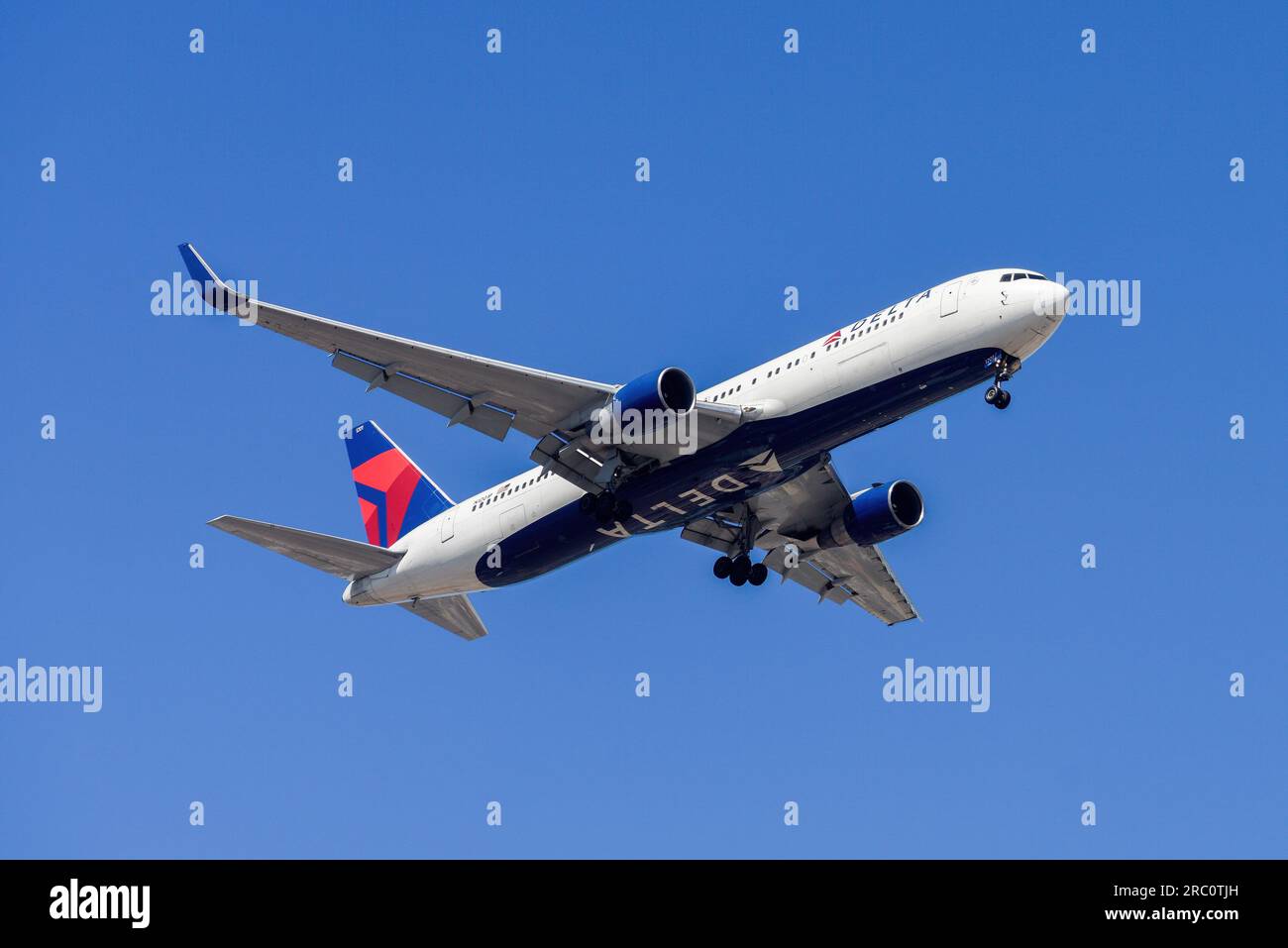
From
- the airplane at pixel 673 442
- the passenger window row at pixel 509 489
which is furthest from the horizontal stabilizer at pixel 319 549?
the passenger window row at pixel 509 489

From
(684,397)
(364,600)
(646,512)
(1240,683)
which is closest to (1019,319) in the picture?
(684,397)

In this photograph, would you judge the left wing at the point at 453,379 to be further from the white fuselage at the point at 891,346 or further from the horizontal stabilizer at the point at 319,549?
the horizontal stabilizer at the point at 319,549

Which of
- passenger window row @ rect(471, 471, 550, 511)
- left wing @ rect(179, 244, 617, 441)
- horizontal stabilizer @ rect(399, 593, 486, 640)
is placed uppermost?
left wing @ rect(179, 244, 617, 441)

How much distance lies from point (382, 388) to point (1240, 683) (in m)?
22.0

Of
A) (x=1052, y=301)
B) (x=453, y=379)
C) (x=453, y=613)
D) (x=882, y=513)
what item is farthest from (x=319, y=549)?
(x=1052, y=301)

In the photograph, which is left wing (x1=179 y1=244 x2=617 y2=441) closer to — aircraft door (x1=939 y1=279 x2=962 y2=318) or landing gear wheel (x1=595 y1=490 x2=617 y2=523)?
landing gear wheel (x1=595 y1=490 x2=617 y2=523)

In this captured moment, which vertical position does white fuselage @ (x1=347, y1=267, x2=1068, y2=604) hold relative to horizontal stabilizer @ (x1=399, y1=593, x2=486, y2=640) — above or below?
above

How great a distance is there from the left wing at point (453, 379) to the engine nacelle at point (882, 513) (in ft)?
27.2

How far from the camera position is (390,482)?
45.7 m

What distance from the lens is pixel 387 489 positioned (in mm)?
45656

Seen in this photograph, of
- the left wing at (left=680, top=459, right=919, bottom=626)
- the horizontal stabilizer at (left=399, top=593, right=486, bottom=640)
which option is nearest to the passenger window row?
the horizontal stabilizer at (left=399, top=593, right=486, bottom=640)

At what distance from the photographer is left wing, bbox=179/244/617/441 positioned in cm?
3356

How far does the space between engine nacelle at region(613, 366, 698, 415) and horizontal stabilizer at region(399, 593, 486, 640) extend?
418 inches

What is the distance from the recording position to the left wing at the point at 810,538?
135 ft
